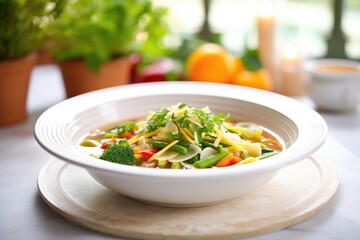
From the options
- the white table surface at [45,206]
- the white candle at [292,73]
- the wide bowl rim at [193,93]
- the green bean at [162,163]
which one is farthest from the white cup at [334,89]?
the green bean at [162,163]

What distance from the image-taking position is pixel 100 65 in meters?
2.14

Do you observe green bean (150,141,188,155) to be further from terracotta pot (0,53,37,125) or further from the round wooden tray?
terracotta pot (0,53,37,125)

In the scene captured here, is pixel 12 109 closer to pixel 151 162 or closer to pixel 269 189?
pixel 151 162

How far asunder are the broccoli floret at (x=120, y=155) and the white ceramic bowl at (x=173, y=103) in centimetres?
6

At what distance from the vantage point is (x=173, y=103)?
5.90ft

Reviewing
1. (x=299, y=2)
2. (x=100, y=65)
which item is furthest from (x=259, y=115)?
(x=299, y=2)

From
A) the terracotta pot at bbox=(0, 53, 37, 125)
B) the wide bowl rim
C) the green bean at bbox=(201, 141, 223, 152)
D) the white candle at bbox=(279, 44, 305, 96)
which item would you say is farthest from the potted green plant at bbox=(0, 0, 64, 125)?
the white candle at bbox=(279, 44, 305, 96)

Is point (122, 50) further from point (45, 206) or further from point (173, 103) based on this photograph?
point (45, 206)

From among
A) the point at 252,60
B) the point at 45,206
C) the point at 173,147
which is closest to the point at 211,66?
the point at 252,60

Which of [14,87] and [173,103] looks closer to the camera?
[173,103]

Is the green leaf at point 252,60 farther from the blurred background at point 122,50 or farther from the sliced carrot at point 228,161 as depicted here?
the sliced carrot at point 228,161

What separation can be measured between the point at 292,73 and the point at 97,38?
0.90 metres

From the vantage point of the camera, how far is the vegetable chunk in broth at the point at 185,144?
4.43 ft

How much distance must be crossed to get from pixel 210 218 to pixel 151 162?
204 millimetres
